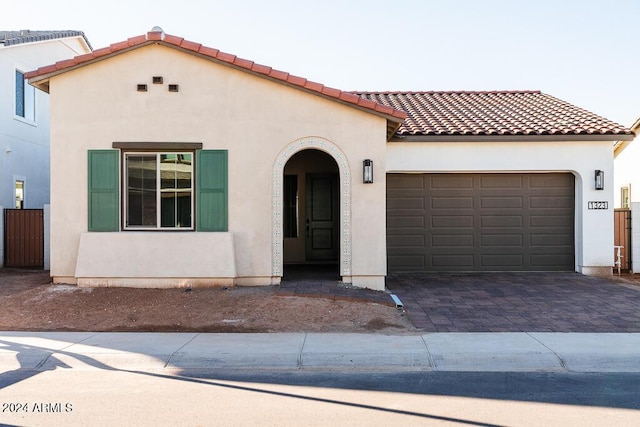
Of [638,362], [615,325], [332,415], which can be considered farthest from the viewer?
[615,325]

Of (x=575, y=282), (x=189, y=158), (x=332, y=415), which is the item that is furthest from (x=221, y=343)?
(x=575, y=282)

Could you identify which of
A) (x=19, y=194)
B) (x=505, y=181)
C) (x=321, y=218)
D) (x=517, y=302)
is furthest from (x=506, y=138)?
(x=19, y=194)

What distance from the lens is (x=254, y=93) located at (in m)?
11.5

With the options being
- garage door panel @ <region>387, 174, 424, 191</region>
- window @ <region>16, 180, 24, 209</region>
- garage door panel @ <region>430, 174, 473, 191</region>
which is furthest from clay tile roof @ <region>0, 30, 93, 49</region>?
garage door panel @ <region>430, 174, 473, 191</region>

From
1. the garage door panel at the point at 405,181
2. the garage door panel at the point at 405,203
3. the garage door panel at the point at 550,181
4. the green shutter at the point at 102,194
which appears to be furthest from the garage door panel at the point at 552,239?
the green shutter at the point at 102,194

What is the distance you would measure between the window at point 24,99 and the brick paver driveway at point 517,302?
1319cm

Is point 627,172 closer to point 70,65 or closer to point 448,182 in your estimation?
point 448,182

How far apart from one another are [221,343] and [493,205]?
940 cm

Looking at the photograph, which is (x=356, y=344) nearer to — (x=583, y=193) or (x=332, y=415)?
(x=332, y=415)

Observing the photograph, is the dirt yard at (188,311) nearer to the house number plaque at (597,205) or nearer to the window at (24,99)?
the house number plaque at (597,205)

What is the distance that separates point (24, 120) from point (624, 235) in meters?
18.4

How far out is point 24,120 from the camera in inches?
719

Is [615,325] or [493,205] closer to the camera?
[615,325]

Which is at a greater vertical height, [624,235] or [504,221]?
[504,221]
